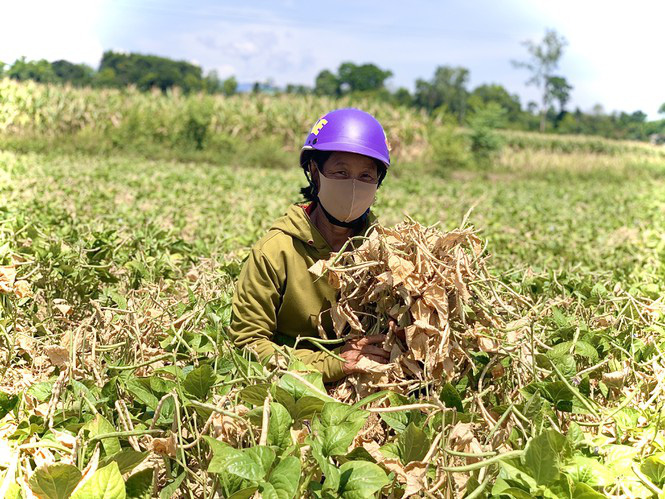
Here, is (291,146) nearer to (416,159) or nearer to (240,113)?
(240,113)

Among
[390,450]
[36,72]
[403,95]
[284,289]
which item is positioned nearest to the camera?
[390,450]

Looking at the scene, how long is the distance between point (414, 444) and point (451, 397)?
0.27 m

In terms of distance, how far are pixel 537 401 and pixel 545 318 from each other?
0.73 metres

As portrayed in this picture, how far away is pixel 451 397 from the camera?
1953 millimetres

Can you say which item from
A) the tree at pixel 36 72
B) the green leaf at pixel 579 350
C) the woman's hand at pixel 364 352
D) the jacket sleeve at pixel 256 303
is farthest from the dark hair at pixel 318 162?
the tree at pixel 36 72

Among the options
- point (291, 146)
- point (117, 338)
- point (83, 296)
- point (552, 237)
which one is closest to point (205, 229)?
point (83, 296)

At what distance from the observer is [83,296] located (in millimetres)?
3242

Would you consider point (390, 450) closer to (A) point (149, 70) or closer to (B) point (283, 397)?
(B) point (283, 397)

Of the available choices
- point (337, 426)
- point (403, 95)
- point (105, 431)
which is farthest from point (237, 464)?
point (403, 95)

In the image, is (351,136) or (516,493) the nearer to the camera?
(516,493)

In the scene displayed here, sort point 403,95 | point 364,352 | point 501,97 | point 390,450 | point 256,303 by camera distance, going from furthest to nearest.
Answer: point 403,95 → point 501,97 → point 256,303 → point 364,352 → point 390,450

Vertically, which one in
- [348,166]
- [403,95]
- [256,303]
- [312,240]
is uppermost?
[403,95]

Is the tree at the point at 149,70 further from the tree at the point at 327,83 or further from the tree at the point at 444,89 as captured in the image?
the tree at the point at 444,89

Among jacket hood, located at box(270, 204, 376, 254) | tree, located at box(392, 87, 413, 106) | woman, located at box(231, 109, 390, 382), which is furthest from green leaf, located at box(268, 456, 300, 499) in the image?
tree, located at box(392, 87, 413, 106)
